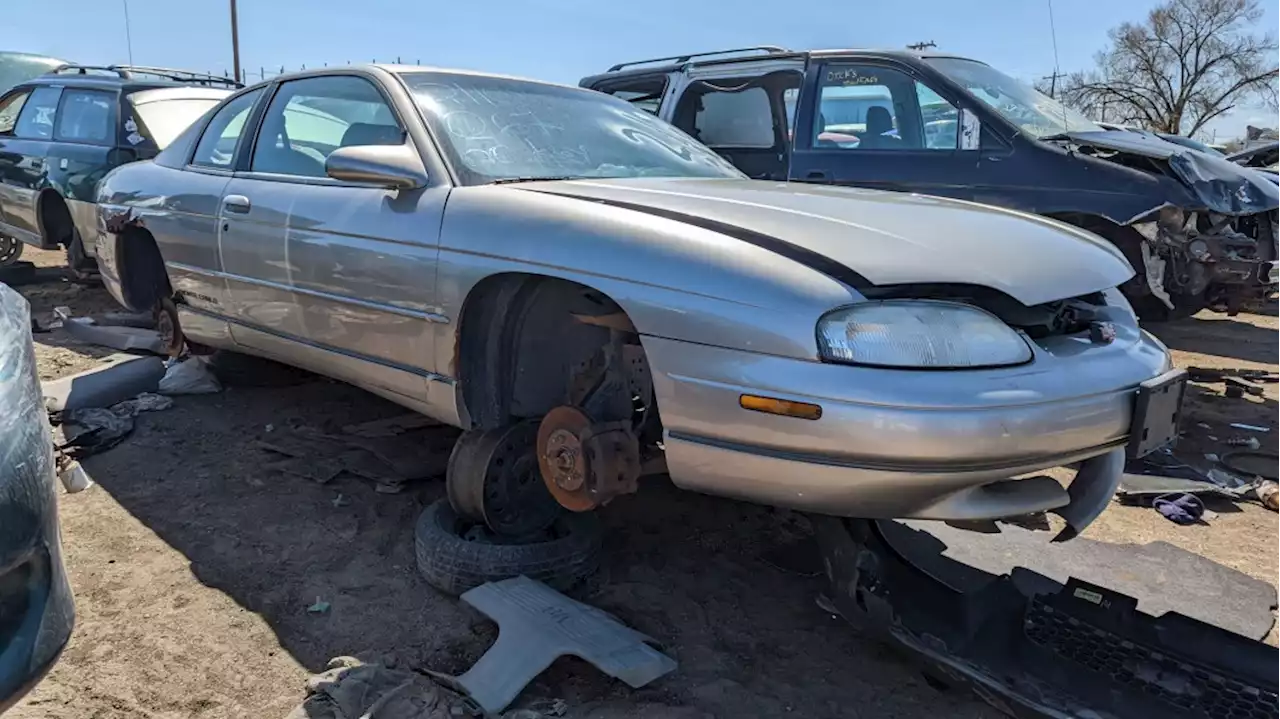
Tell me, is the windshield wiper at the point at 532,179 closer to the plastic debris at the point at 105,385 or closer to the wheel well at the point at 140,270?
the wheel well at the point at 140,270

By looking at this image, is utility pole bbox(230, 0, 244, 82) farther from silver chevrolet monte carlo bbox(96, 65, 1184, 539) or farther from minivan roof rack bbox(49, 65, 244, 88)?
silver chevrolet monte carlo bbox(96, 65, 1184, 539)

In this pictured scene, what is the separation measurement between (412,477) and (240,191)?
4.31 ft

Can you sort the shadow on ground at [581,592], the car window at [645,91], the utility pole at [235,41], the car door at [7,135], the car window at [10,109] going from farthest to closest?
1. the utility pole at [235,41]
2. the car window at [10,109]
3. the car door at [7,135]
4. the car window at [645,91]
5. the shadow on ground at [581,592]

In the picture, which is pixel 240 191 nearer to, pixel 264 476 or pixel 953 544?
pixel 264 476

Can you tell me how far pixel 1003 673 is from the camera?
2.16m

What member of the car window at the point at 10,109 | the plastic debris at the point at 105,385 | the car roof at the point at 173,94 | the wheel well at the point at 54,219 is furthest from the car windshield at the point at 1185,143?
the car window at the point at 10,109

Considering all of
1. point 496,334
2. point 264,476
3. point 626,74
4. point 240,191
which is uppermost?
point 626,74

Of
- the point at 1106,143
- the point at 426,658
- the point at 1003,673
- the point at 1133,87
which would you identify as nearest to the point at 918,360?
the point at 1003,673

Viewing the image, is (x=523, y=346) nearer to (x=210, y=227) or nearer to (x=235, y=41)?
(x=210, y=227)

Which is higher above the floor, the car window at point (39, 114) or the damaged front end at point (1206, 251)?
the car window at point (39, 114)

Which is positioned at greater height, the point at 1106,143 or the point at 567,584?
the point at 1106,143

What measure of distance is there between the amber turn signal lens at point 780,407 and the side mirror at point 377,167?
4.38ft

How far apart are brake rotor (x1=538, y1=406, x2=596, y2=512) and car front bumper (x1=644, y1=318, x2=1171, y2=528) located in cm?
32

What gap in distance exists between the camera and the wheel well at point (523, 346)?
2686 mm
